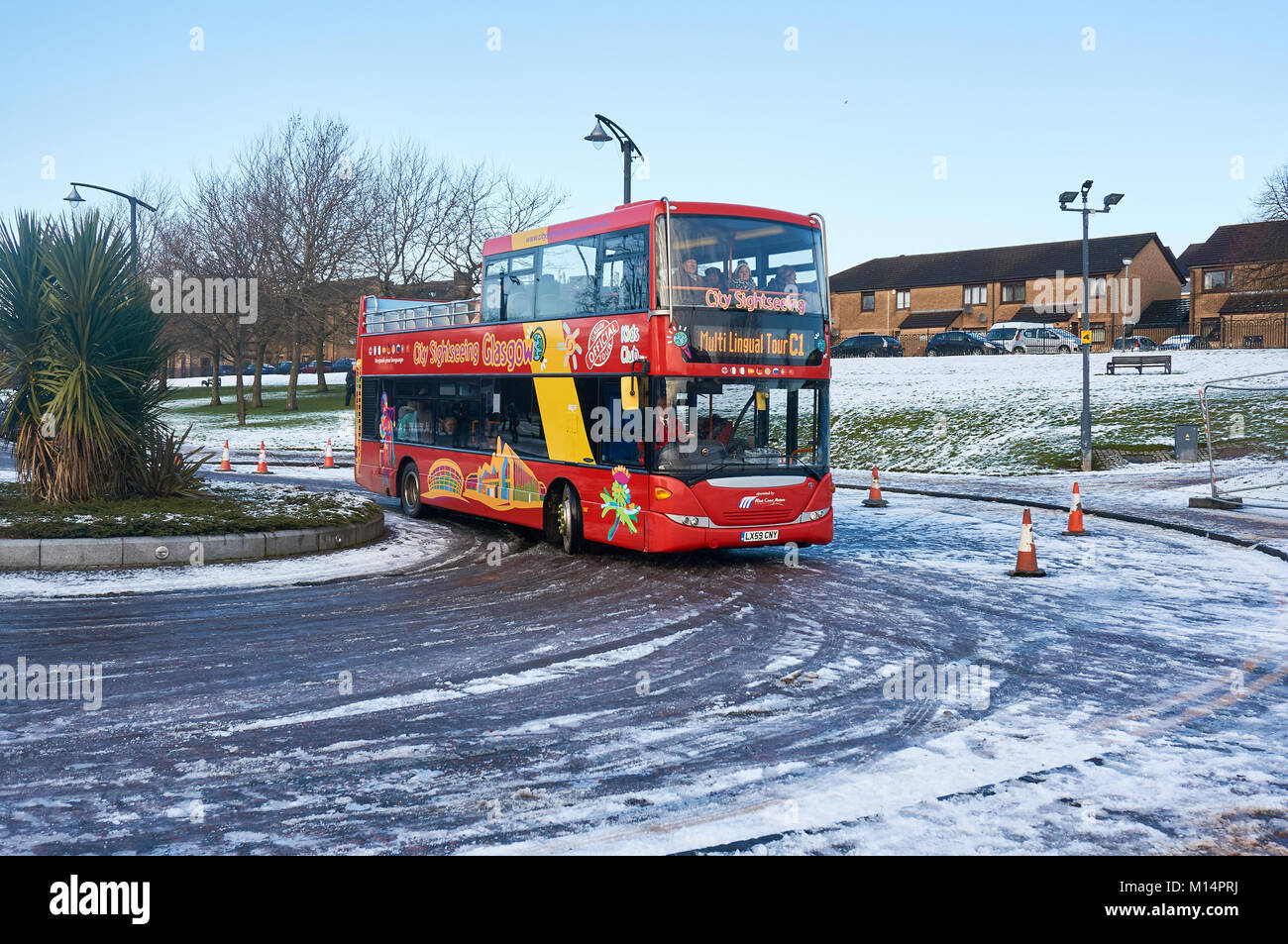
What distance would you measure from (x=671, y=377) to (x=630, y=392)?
1.81ft

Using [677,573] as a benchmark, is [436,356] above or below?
above

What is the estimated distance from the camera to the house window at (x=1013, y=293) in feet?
234

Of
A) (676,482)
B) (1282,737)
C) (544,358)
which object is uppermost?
(544,358)

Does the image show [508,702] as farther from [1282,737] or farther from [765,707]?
[1282,737]

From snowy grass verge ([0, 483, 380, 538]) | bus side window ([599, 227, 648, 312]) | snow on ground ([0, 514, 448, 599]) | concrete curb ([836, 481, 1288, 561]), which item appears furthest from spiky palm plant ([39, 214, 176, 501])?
concrete curb ([836, 481, 1288, 561])

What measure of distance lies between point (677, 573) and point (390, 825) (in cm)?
797

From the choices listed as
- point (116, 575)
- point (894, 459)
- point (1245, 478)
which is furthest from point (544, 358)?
point (894, 459)

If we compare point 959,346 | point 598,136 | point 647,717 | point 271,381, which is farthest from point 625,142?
point 271,381

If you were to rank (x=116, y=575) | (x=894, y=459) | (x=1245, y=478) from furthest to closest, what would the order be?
(x=894, y=459)
(x=1245, y=478)
(x=116, y=575)

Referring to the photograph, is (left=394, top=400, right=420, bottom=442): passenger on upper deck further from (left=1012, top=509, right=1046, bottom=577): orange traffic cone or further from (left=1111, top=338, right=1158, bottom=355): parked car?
(left=1111, top=338, right=1158, bottom=355): parked car

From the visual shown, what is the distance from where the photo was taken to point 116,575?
11.4 meters

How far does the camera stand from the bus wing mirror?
41.5 ft

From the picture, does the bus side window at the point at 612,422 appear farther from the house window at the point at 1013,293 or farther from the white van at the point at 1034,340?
the house window at the point at 1013,293

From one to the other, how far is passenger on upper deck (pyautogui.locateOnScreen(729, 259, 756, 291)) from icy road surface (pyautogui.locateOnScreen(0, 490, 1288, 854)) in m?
3.37
